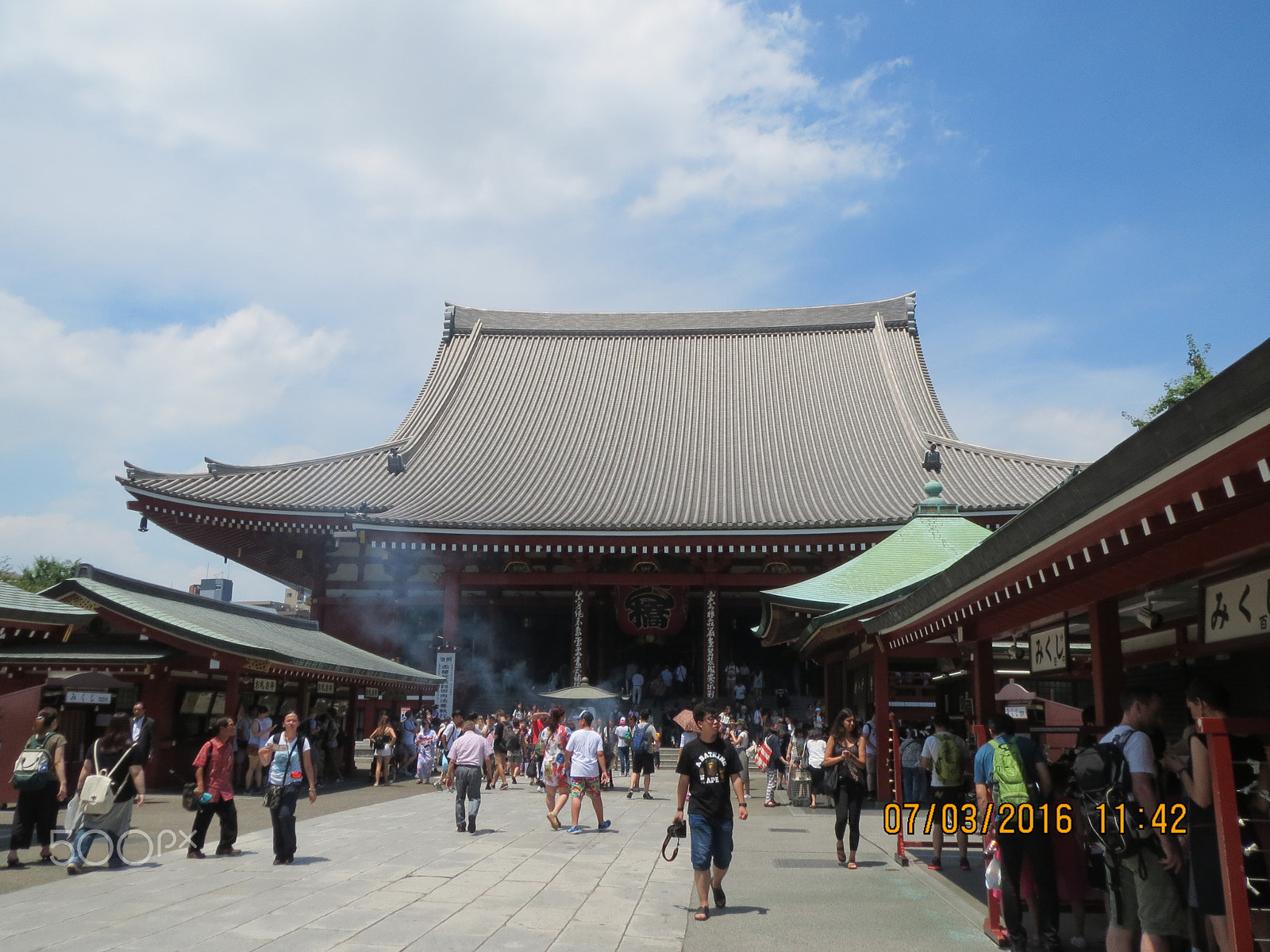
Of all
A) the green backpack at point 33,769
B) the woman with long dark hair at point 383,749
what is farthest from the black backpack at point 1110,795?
the woman with long dark hair at point 383,749

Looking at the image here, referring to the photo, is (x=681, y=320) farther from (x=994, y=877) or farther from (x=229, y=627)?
(x=994, y=877)

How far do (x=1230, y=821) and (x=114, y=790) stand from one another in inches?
356

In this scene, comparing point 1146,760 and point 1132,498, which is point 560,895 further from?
point 1132,498

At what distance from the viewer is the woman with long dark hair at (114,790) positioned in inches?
348

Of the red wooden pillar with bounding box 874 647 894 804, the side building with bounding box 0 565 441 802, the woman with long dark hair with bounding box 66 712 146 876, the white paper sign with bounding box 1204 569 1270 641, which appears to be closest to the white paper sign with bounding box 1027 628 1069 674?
the red wooden pillar with bounding box 874 647 894 804

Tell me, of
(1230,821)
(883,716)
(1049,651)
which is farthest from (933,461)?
(1230,821)

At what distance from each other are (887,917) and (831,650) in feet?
42.6


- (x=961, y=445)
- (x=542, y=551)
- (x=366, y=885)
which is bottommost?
(x=366, y=885)

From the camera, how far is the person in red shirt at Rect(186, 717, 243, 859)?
946 cm

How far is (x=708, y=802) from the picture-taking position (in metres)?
7.26


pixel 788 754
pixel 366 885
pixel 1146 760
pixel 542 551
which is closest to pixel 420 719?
pixel 542 551

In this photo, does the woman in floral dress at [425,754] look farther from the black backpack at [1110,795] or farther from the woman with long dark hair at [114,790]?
the black backpack at [1110,795]

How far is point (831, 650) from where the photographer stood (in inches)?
789

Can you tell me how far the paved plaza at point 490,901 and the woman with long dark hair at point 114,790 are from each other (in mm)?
299
